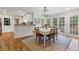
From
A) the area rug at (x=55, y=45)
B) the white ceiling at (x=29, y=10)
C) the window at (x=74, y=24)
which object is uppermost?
the white ceiling at (x=29, y=10)

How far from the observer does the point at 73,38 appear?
2.37 meters

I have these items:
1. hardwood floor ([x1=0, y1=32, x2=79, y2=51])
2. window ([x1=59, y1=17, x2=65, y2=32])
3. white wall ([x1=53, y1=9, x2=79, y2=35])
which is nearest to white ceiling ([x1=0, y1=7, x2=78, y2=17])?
white wall ([x1=53, y1=9, x2=79, y2=35])

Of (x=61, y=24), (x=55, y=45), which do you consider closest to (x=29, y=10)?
(x=61, y=24)

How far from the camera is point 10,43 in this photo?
238 centimetres

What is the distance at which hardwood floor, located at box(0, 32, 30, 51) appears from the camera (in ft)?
7.73

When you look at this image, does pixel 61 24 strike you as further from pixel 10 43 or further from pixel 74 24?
pixel 10 43

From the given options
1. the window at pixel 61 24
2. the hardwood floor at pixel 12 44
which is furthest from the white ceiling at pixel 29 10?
the hardwood floor at pixel 12 44

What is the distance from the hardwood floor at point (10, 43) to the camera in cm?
236

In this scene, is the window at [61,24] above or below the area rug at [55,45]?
above

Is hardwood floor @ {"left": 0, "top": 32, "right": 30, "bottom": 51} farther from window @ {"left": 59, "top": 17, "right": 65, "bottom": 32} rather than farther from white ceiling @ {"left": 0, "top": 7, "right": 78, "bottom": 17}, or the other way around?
window @ {"left": 59, "top": 17, "right": 65, "bottom": 32}

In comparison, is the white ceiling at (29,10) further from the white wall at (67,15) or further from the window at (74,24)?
the window at (74,24)

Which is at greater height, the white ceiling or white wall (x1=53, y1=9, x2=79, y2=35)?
the white ceiling
